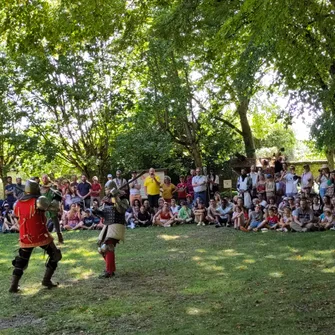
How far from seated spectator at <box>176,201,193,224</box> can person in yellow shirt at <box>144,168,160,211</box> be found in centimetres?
104

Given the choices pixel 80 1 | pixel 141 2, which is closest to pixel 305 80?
pixel 141 2

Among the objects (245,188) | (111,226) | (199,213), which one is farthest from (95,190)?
(111,226)

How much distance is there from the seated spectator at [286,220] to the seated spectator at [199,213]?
9.61ft

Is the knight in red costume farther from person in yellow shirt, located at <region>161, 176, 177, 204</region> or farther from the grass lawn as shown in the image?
person in yellow shirt, located at <region>161, 176, 177, 204</region>

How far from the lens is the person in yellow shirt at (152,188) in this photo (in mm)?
16766

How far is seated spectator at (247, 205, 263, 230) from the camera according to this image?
13.7m

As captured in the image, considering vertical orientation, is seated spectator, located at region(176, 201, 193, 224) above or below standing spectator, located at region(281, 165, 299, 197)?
below

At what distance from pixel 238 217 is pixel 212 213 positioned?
53.6 inches

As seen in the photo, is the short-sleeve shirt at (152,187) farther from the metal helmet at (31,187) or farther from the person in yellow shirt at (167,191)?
the metal helmet at (31,187)

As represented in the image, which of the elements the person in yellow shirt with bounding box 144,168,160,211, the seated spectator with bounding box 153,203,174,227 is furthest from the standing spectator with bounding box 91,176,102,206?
the seated spectator with bounding box 153,203,174,227

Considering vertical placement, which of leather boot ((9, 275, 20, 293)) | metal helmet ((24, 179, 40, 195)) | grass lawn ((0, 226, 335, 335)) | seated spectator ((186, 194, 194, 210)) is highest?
A: metal helmet ((24, 179, 40, 195))

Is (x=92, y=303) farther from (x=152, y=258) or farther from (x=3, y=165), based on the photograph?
(x=3, y=165)

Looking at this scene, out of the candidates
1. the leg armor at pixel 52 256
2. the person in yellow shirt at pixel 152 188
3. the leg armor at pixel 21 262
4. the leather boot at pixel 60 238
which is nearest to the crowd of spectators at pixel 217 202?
the person in yellow shirt at pixel 152 188

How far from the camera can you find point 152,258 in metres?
10.1
